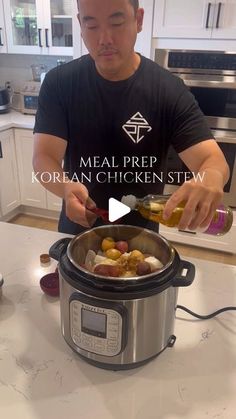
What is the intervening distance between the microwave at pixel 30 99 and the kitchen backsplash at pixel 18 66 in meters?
0.27

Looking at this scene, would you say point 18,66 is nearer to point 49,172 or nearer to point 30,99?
point 30,99

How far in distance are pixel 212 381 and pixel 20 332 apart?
0.42 m

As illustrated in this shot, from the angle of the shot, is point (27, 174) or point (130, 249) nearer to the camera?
point (130, 249)

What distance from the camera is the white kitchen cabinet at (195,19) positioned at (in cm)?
201

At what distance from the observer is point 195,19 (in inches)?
81.5

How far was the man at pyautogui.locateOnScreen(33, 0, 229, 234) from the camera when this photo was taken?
117 centimetres

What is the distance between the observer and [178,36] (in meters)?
2.12

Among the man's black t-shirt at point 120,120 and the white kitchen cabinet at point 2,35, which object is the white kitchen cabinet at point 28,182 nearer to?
the white kitchen cabinet at point 2,35

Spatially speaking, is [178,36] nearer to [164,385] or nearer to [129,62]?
[129,62]

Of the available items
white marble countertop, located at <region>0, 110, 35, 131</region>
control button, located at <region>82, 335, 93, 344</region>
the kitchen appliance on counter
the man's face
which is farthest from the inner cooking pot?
the kitchen appliance on counter

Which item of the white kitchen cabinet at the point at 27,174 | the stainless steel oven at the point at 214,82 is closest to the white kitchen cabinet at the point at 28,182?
the white kitchen cabinet at the point at 27,174

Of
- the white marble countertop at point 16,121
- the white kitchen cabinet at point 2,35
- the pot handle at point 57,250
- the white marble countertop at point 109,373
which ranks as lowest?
the white marble countertop at point 16,121

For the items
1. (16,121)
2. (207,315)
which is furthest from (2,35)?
(207,315)

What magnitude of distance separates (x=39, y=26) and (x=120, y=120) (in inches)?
72.1
